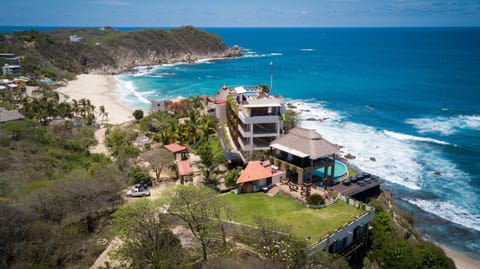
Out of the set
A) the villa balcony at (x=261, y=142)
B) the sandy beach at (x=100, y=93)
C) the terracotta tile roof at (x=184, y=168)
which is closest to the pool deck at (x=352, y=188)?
the villa balcony at (x=261, y=142)

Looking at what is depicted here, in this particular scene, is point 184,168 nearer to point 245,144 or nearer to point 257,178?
point 245,144

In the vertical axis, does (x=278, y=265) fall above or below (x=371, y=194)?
above

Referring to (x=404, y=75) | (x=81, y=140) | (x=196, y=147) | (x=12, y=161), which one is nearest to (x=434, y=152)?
(x=196, y=147)

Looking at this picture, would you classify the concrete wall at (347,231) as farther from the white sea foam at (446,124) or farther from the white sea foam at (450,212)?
the white sea foam at (446,124)

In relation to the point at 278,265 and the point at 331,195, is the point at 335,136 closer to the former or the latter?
the point at 331,195

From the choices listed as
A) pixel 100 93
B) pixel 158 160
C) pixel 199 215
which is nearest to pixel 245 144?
pixel 158 160

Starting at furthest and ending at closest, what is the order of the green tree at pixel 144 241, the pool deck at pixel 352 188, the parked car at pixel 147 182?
the parked car at pixel 147 182 < the pool deck at pixel 352 188 < the green tree at pixel 144 241

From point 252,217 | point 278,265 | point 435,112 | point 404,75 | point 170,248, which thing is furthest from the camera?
point 404,75
